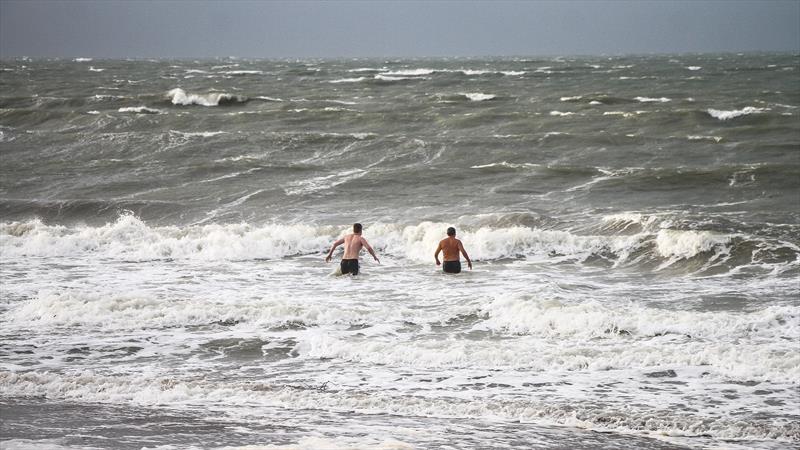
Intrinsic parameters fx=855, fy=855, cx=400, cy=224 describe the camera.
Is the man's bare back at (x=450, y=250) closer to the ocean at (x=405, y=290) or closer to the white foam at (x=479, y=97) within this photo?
the ocean at (x=405, y=290)

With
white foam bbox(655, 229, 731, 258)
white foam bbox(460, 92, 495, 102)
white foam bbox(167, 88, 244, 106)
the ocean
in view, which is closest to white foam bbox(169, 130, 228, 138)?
the ocean

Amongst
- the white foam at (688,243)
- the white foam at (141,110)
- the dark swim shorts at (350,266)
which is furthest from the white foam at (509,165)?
the white foam at (141,110)

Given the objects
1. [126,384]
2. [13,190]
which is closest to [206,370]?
[126,384]

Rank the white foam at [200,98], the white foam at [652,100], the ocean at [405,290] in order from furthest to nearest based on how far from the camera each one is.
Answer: the white foam at [200,98] < the white foam at [652,100] < the ocean at [405,290]

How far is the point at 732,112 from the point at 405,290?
26.9m

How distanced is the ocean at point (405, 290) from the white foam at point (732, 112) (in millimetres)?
1752

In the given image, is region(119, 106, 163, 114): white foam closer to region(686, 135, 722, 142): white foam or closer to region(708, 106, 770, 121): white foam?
region(686, 135, 722, 142): white foam

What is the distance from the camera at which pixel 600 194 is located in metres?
21.5

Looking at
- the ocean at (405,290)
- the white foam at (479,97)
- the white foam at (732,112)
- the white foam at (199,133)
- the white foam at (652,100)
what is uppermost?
the white foam at (479,97)

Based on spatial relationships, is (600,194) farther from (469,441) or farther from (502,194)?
(469,441)

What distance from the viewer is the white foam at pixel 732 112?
3512 centimetres

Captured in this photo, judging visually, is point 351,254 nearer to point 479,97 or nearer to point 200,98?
point 479,97

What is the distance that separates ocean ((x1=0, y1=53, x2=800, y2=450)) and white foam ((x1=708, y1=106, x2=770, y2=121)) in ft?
5.75

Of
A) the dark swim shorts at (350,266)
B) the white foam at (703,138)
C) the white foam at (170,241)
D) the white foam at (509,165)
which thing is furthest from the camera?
the white foam at (703,138)
